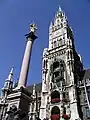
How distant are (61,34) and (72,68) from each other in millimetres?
15699

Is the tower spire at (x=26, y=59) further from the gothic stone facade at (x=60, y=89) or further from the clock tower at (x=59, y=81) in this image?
the clock tower at (x=59, y=81)

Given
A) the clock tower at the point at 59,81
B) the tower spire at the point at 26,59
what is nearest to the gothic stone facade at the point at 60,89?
the clock tower at the point at 59,81

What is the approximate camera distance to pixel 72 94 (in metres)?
35.1

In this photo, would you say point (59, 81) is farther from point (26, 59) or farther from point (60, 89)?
point (26, 59)

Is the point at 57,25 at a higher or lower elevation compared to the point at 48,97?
higher

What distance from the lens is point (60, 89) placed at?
37688mm

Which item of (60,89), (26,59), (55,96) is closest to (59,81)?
(60,89)

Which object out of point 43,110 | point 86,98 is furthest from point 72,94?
point 43,110

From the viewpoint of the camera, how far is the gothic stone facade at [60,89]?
3397 centimetres

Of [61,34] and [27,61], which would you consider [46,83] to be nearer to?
[61,34]

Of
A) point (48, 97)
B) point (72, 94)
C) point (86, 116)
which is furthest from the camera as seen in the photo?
point (48, 97)

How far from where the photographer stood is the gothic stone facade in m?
34.0

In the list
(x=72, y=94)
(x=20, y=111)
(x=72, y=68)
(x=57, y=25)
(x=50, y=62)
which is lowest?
(x=20, y=111)

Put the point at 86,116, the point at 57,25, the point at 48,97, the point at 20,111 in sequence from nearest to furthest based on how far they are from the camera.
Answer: the point at 20,111, the point at 86,116, the point at 48,97, the point at 57,25
